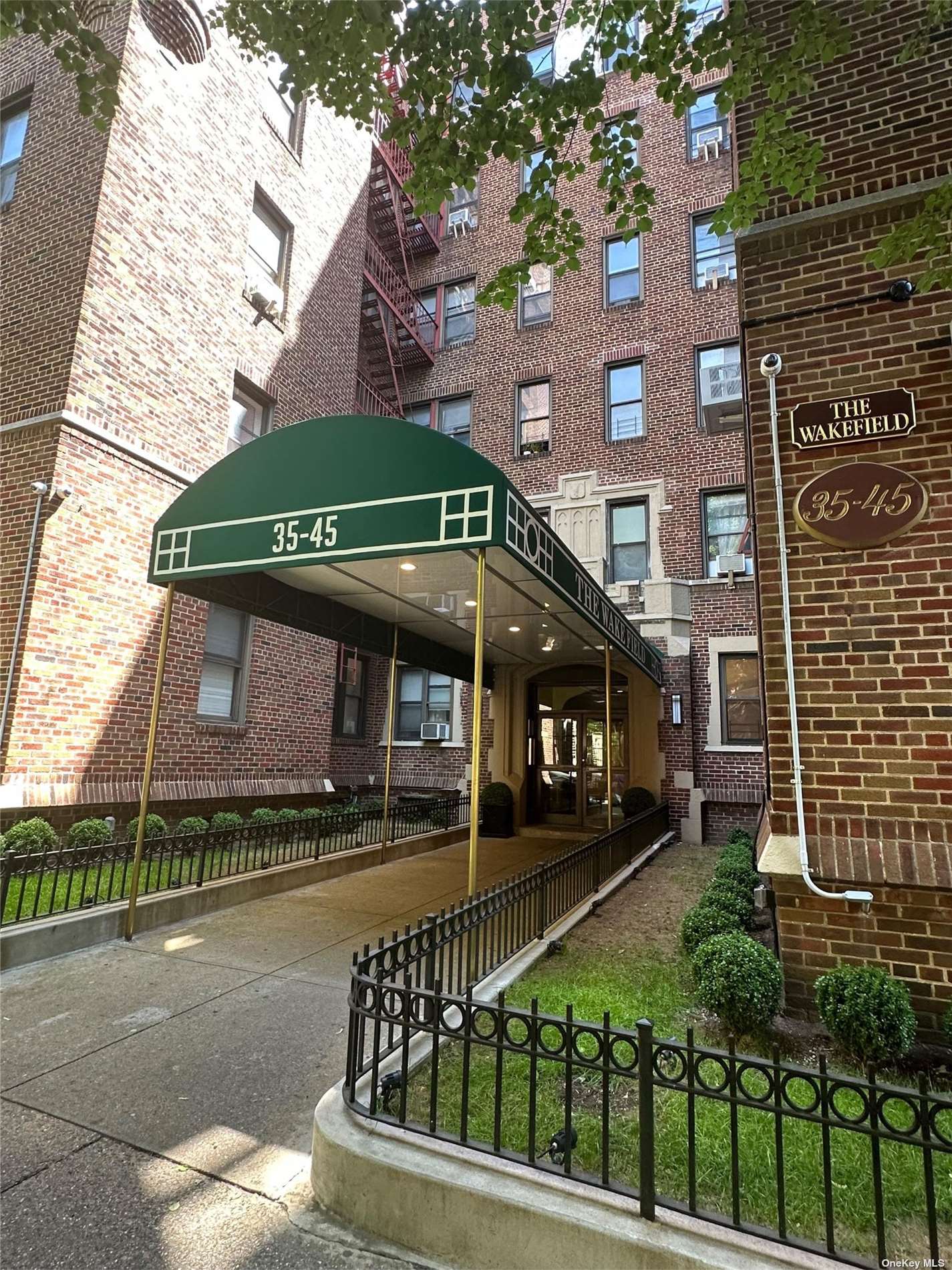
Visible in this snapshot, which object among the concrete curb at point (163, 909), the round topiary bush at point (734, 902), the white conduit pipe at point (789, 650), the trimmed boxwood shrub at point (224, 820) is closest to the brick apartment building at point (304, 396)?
the trimmed boxwood shrub at point (224, 820)

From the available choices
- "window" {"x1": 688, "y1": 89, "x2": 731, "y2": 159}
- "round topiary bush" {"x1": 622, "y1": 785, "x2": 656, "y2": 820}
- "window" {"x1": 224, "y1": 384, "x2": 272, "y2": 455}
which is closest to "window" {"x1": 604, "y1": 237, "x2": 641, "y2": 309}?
"window" {"x1": 688, "y1": 89, "x2": 731, "y2": 159}

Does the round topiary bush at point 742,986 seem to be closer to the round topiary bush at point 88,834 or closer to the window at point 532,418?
the round topiary bush at point 88,834

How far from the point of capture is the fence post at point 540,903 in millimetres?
6449

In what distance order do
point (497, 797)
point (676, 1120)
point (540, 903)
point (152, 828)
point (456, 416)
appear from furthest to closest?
point (456, 416) → point (497, 797) → point (152, 828) → point (540, 903) → point (676, 1120)

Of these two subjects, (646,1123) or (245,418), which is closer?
(646,1123)

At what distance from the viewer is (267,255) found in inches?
557

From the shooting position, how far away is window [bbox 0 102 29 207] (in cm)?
1152

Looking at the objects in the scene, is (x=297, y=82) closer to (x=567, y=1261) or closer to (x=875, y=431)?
(x=875, y=431)

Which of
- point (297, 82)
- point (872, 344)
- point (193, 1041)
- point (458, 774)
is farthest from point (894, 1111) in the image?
point (458, 774)

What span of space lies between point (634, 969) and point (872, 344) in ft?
17.7

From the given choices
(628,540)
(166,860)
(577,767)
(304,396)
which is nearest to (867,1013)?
(166,860)

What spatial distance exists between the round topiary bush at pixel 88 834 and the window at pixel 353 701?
965 cm

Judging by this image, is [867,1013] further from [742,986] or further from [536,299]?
[536,299]

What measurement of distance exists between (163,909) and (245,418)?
9.74 meters
